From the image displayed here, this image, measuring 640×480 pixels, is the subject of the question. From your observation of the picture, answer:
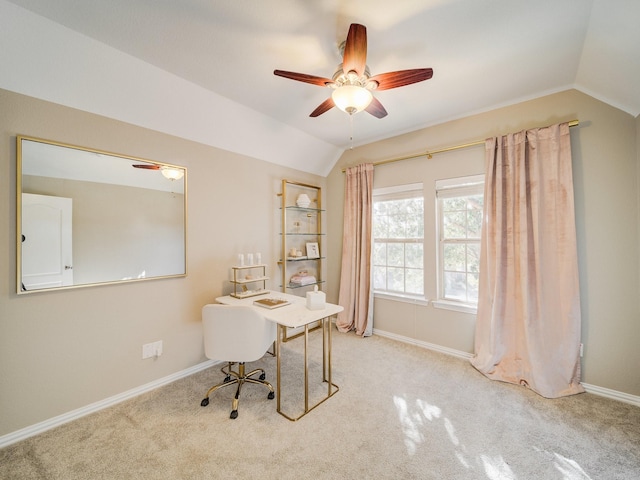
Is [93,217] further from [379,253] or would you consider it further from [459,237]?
[459,237]

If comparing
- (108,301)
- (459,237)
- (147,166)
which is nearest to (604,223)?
(459,237)

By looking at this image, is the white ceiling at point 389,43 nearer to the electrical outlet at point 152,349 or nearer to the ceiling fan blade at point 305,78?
the ceiling fan blade at point 305,78

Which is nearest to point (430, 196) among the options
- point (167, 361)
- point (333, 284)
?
point (333, 284)

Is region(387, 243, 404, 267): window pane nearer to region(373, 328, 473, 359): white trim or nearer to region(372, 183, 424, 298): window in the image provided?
region(372, 183, 424, 298): window

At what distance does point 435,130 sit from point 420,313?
2.24 meters

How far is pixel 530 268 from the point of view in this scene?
2350 millimetres

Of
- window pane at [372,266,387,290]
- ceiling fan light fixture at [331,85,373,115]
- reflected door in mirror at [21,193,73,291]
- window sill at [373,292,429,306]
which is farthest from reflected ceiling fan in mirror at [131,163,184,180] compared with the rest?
window sill at [373,292,429,306]

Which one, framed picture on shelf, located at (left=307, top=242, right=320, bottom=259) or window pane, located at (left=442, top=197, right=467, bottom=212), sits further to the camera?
framed picture on shelf, located at (left=307, top=242, right=320, bottom=259)

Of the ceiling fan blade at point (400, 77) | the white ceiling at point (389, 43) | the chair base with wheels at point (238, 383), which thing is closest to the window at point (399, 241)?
the white ceiling at point (389, 43)

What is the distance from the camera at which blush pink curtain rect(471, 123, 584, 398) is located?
2.18 metres

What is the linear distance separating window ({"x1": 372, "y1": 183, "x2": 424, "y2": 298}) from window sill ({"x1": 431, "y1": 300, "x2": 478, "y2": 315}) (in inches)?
8.7

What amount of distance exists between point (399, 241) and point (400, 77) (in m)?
2.20

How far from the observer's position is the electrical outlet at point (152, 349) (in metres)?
2.26

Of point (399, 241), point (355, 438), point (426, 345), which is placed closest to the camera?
point (355, 438)
